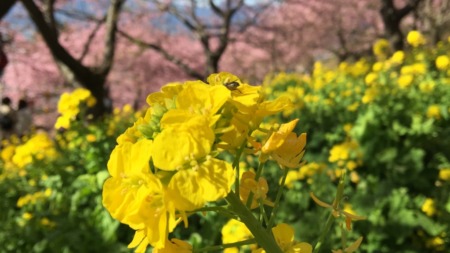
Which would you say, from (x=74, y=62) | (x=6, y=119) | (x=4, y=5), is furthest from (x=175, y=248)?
(x=6, y=119)

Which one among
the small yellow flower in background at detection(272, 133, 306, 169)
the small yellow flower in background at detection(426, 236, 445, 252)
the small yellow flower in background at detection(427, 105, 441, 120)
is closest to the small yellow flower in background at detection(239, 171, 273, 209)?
the small yellow flower in background at detection(272, 133, 306, 169)

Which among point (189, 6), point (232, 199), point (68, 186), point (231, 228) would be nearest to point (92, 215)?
point (68, 186)

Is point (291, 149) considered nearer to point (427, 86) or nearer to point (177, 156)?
point (177, 156)

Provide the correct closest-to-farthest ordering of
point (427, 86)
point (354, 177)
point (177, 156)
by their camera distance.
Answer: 1. point (177, 156)
2. point (354, 177)
3. point (427, 86)

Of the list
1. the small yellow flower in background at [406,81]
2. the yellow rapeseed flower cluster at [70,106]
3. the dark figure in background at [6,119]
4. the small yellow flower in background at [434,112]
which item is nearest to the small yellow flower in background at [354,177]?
the small yellow flower in background at [434,112]

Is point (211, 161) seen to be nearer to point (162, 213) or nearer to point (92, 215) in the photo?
point (162, 213)
